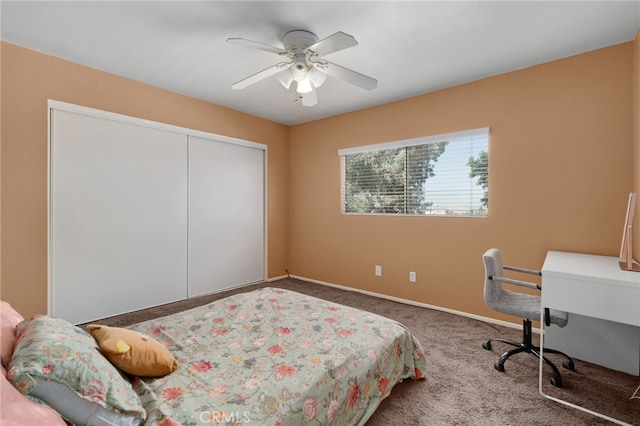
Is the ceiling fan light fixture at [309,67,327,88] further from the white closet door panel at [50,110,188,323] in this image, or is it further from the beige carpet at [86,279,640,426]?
the beige carpet at [86,279,640,426]

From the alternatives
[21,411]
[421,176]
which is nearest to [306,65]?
[421,176]

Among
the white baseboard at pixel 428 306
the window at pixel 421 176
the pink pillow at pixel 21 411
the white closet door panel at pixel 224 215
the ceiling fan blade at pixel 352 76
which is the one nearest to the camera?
the pink pillow at pixel 21 411

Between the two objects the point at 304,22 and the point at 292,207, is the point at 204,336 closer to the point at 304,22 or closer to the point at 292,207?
the point at 304,22

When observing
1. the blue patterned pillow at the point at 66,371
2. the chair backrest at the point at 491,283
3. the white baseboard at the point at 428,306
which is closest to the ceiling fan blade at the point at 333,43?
the chair backrest at the point at 491,283

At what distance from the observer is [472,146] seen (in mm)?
3219

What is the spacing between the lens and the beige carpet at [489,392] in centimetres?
169

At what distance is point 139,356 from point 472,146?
340cm

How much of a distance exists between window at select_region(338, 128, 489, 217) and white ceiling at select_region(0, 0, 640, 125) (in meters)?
0.73

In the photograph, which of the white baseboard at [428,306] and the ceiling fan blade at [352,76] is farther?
the white baseboard at [428,306]

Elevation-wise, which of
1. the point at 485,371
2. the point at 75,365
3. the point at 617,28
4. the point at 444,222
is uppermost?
the point at 617,28

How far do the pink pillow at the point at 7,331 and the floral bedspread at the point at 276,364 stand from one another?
1.47 feet

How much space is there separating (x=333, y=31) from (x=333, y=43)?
0.39 metres

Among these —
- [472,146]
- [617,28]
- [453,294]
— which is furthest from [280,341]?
[617,28]

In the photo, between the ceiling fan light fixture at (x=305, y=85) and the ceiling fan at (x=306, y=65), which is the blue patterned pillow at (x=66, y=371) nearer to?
the ceiling fan at (x=306, y=65)
